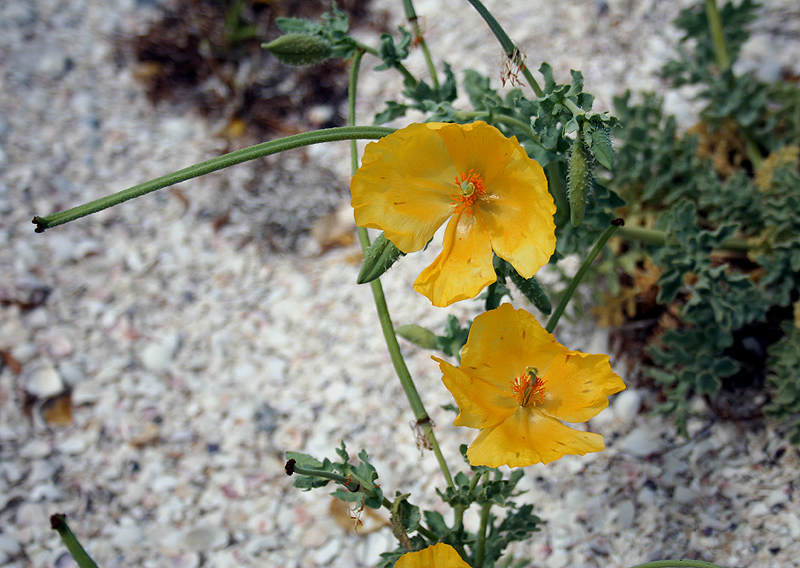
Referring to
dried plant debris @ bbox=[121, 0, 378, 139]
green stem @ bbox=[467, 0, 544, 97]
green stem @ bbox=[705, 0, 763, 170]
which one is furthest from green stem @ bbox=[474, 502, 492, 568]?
dried plant debris @ bbox=[121, 0, 378, 139]

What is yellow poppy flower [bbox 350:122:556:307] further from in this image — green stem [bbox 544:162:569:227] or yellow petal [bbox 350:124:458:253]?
green stem [bbox 544:162:569:227]

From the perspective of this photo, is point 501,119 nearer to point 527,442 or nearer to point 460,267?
point 460,267

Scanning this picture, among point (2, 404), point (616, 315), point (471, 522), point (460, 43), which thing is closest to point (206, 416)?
point (2, 404)

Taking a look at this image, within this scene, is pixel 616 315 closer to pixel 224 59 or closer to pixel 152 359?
pixel 152 359

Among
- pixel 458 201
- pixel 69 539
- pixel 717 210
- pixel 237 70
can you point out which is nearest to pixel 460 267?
pixel 458 201

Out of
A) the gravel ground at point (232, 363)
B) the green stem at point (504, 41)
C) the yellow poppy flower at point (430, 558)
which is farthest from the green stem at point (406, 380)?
the gravel ground at point (232, 363)
